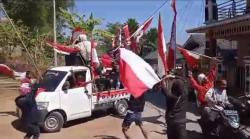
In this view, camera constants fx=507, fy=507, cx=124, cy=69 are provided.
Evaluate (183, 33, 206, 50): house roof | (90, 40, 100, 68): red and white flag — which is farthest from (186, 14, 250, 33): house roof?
(183, 33, 206, 50): house roof

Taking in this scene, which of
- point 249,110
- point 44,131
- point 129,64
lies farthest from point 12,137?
point 249,110

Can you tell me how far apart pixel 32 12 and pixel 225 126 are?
35695 millimetres

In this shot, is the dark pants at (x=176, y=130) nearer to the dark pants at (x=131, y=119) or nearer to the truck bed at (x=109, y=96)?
the dark pants at (x=131, y=119)

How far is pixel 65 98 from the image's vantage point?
14.7 m

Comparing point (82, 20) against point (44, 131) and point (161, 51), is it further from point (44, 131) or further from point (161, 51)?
point (161, 51)

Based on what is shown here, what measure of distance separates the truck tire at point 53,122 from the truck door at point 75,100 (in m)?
0.39

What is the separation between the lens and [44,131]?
14070 millimetres

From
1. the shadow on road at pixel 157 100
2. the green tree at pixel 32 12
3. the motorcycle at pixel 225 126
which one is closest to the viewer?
the motorcycle at pixel 225 126

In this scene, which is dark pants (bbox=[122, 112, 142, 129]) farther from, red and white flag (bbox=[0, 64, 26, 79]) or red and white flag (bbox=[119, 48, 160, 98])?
red and white flag (bbox=[0, 64, 26, 79])

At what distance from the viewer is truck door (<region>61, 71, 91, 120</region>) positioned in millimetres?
14805

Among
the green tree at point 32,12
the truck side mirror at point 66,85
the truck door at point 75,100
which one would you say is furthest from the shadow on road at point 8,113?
the green tree at point 32,12

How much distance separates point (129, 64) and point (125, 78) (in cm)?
36

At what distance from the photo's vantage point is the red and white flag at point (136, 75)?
939 cm

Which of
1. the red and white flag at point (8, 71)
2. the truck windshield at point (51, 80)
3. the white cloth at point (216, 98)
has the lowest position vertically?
the white cloth at point (216, 98)
